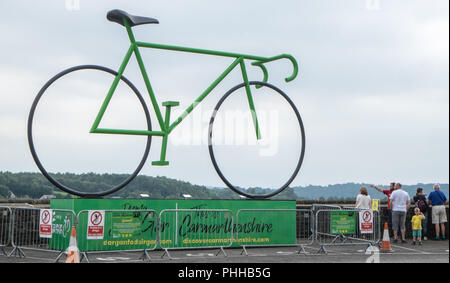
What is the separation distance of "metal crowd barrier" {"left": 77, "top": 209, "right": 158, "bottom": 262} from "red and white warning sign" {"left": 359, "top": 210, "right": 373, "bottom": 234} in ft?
16.7

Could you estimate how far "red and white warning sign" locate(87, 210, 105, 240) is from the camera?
1116 centimetres

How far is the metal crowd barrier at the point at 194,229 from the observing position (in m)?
14.5

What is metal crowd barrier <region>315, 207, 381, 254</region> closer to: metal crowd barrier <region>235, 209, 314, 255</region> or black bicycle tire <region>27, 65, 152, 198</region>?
metal crowd barrier <region>235, 209, 314, 255</region>

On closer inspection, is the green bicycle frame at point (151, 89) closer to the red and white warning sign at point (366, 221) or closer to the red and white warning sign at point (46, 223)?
the red and white warning sign at point (46, 223)

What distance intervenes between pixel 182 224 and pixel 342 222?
4.08 metres

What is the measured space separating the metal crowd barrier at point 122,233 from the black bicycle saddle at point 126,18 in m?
6.73

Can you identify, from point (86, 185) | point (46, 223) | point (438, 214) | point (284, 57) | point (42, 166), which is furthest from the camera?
point (438, 214)

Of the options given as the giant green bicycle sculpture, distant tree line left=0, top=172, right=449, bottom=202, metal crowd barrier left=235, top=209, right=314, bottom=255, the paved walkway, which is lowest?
the paved walkway

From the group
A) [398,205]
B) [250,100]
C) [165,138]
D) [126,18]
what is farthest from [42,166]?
[398,205]

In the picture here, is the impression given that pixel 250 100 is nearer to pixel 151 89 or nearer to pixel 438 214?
pixel 151 89

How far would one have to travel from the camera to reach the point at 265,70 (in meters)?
6.18

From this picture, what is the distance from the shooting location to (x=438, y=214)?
728 inches

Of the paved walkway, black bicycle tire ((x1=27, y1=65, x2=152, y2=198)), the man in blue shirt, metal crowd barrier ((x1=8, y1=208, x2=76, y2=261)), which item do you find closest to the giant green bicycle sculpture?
black bicycle tire ((x1=27, y1=65, x2=152, y2=198))
